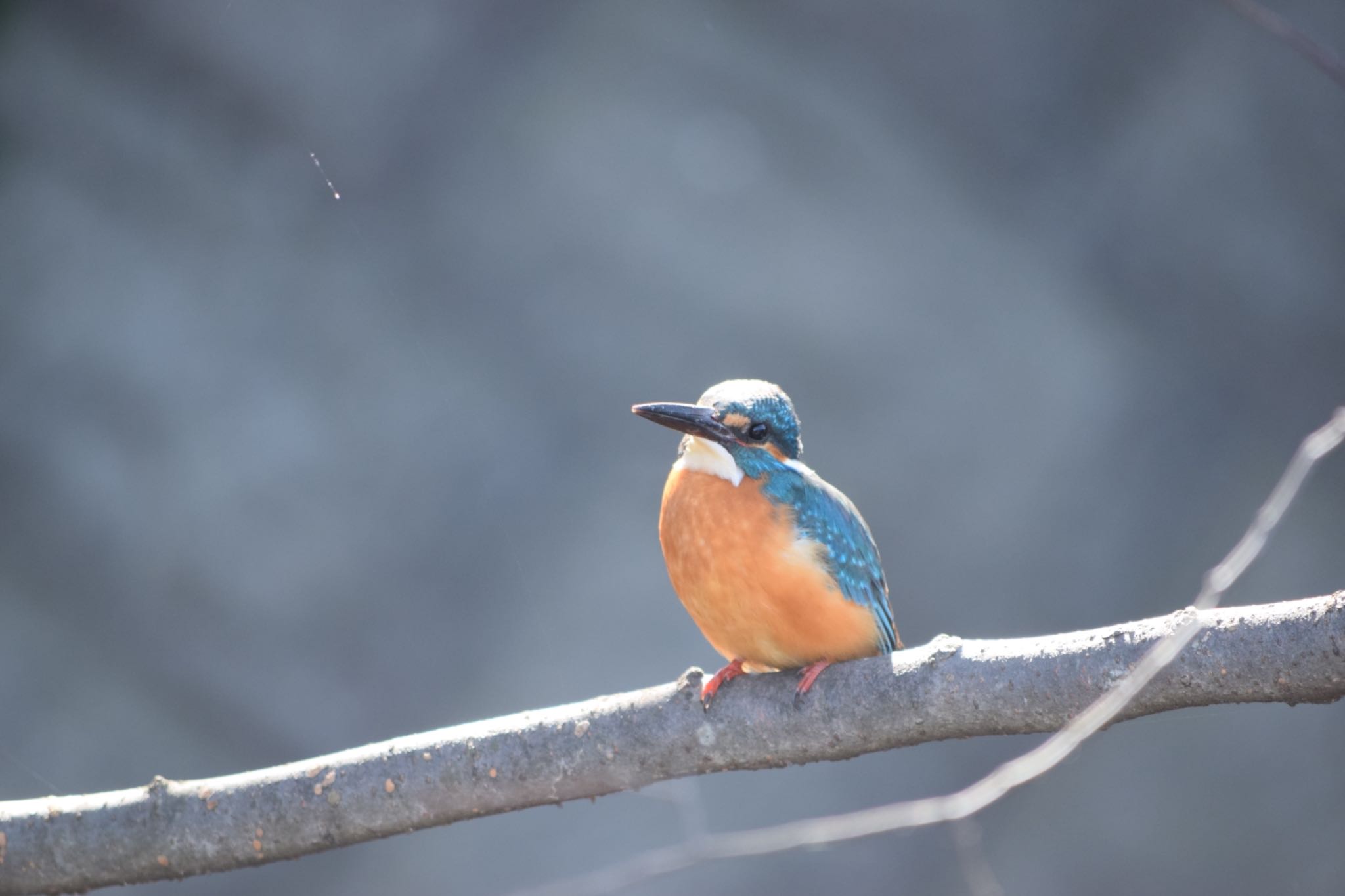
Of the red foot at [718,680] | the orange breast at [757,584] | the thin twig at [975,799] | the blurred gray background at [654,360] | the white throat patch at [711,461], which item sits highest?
the blurred gray background at [654,360]

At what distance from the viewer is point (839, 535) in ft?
6.95

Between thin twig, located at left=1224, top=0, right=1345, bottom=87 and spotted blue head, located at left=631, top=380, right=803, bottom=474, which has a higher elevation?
spotted blue head, located at left=631, top=380, right=803, bottom=474

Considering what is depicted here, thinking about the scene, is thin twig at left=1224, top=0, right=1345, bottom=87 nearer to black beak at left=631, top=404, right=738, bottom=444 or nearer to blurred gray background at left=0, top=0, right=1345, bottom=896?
black beak at left=631, top=404, right=738, bottom=444

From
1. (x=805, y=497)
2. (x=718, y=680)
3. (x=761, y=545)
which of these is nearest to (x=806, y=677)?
(x=718, y=680)

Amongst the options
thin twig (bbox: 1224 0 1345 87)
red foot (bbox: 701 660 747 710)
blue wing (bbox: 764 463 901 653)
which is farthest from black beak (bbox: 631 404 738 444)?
thin twig (bbox: 1224 0 1345 87)

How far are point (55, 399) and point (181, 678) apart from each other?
1.04 metres

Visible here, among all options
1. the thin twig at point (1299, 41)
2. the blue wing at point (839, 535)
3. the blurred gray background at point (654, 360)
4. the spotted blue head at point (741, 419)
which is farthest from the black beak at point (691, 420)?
the blurred gray background at point (654, 360)

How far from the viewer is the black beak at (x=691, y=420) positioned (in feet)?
6.80

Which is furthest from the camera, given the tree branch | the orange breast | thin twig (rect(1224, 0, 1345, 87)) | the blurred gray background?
the blurred gray background

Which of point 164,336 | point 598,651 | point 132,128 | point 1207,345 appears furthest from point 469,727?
point 1207,345

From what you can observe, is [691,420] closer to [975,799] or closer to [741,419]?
[741,419]

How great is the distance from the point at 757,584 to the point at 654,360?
229 centimetres

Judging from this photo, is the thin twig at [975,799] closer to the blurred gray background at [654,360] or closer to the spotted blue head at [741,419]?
the spotted blue head at [741,419]

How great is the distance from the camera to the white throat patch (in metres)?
2.13
